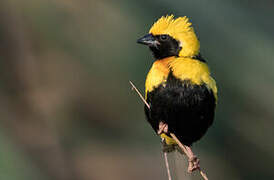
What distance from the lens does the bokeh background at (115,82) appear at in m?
5.93

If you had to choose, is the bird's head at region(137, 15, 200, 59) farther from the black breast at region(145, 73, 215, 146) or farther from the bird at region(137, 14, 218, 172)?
the black breast at region(145, 73, 215, 146)

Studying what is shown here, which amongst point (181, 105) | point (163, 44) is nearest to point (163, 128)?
point (181, 105)

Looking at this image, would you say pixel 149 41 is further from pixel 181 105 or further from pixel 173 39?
pixel 181 105

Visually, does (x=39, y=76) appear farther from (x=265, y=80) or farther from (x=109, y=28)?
(x=265, y=80)

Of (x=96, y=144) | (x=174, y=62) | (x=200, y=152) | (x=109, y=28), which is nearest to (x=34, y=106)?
(x=96, y=144)

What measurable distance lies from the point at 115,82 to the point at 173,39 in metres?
3.06

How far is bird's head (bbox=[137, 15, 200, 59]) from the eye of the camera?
357 centimetres

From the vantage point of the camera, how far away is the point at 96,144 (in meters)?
6.23

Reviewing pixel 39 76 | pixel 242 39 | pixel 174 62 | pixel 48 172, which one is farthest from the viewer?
pixel 242 39

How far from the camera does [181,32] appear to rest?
11.8 ft

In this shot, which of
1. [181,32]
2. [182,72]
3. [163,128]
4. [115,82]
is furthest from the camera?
[115,82]

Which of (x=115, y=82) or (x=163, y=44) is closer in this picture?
(x=163, y=44)

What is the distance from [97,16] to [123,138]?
182 cm

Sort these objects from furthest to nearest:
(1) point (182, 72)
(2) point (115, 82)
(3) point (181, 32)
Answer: (2) point (115, 82) < (3) point (181, 32) < (1) point (182, 72)
